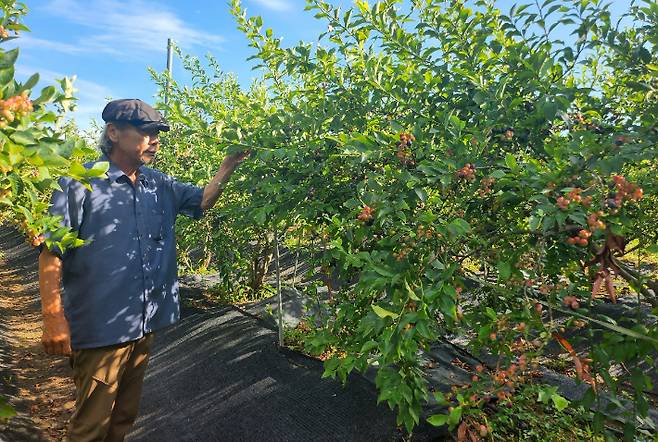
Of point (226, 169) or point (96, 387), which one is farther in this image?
point (226, 169)

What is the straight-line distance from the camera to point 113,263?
8.59 feet

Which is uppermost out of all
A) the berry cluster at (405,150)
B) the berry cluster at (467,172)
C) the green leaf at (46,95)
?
the green leaf at (46,95)

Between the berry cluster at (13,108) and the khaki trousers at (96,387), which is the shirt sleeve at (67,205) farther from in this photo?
the berry cluster at (13,108)

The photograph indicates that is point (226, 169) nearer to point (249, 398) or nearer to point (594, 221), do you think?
point (249, 398)

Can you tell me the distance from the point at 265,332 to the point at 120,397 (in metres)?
2.27

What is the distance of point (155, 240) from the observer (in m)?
2.88

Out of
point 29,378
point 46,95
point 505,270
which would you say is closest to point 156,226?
point 46,95

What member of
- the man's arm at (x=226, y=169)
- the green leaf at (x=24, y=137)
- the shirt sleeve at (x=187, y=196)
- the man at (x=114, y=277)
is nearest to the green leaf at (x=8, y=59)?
the green leaf at (x=24, y=137)

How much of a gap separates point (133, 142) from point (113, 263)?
2.29 feet

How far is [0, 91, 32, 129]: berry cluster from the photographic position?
1.11 metres

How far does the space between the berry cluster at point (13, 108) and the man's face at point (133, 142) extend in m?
1.62

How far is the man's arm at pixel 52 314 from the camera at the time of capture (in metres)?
2.31

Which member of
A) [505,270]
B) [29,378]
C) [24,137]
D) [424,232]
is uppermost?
[24,137]

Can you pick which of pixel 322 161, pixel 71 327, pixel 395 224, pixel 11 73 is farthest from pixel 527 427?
pixel 11 73
